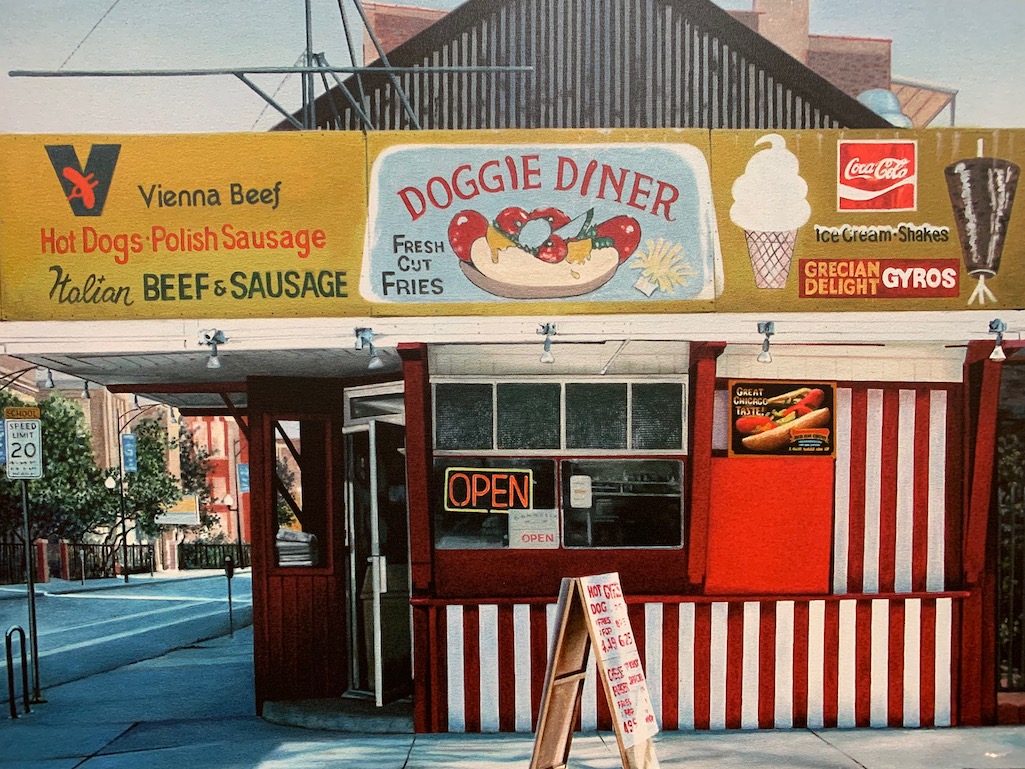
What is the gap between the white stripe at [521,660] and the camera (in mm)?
7145

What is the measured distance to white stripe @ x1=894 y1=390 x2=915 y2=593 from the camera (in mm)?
7332

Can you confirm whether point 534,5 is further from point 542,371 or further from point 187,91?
point 542,371

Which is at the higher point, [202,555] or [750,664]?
[750,664]

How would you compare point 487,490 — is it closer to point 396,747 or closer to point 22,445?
point 396,747

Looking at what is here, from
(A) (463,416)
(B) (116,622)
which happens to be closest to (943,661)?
(A) (463,416)

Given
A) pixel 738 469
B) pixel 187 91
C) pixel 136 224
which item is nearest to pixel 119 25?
pixel 187 91

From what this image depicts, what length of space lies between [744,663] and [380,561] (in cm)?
315

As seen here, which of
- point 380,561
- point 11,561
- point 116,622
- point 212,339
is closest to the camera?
point 212,339

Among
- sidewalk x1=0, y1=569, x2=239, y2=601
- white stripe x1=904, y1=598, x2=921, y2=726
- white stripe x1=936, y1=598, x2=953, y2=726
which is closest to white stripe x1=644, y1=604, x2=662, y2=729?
white stripe x1=904, y1=598, x2=921, y2=726

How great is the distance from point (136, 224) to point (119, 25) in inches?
80.5

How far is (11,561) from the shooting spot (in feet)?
72.0

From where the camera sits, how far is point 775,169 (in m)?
6.86

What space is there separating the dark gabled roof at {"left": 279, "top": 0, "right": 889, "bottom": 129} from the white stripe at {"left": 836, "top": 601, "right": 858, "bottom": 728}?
7.54 m

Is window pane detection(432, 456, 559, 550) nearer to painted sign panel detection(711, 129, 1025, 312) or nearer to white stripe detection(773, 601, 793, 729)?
white stripe detection(773, 601, 793, 729)
